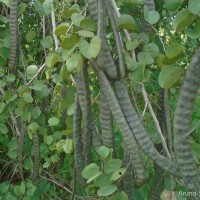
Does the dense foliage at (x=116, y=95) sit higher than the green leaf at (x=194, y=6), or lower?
lower

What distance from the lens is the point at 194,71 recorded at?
791 millimetres

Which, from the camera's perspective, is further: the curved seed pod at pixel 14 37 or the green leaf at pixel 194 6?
the curved seed pod at pixel 14 37

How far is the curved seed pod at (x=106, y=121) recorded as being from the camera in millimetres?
1064

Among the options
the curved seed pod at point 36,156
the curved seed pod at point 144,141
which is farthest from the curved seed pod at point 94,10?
the curved seed pod at point 36,156

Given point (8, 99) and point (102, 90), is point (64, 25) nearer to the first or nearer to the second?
point (102, 90)

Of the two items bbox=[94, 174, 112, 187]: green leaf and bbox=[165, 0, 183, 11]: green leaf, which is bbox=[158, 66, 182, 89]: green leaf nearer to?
bbox=[165, 0, 183, 11]: green leaf

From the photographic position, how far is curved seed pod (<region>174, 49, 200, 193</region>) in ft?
2.61

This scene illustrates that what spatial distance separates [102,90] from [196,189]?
0.32 metres

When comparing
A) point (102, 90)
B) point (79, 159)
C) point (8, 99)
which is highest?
point (102, 90)

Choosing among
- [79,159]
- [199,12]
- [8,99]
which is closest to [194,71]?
[199,12]

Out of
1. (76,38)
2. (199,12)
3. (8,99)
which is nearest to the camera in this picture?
(199,12)

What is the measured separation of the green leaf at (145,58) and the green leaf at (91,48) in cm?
19

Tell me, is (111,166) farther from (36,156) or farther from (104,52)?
(36,156)

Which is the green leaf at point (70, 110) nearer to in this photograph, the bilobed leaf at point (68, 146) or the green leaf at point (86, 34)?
the bilobed leaf at point (68, 146)
